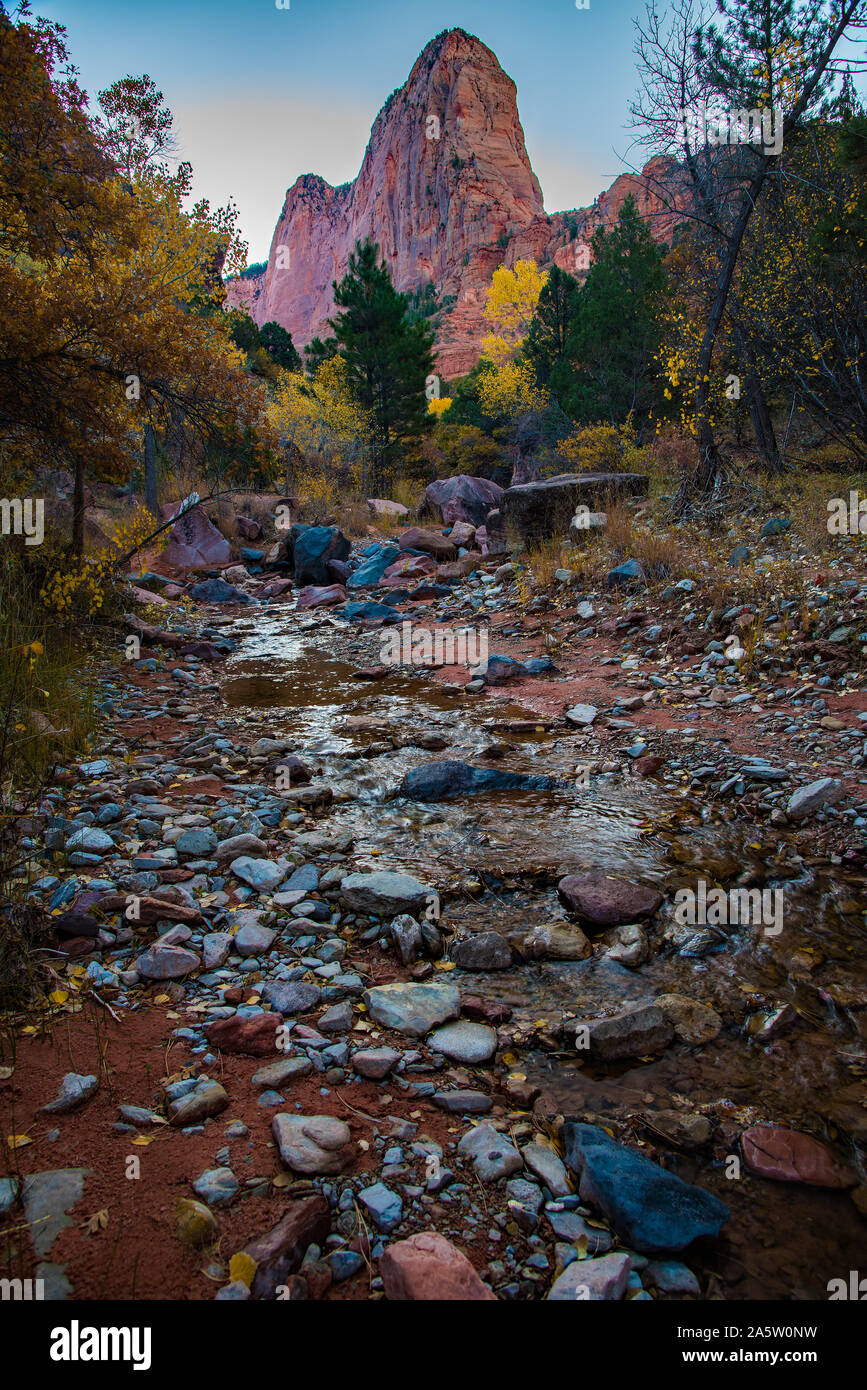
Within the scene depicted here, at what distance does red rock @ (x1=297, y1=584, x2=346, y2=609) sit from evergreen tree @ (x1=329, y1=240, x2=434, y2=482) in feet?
39.8

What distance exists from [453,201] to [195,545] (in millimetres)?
91615

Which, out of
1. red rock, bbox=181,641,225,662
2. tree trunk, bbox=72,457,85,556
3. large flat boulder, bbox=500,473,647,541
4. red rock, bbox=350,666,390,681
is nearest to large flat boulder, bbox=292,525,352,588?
large flat boulder, bbox=500,473,647,541

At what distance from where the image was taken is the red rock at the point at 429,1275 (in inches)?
57.8

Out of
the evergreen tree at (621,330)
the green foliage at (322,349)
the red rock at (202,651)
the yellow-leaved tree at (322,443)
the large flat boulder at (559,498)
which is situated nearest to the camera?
the red rock at (202,651)

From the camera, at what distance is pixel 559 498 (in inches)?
460

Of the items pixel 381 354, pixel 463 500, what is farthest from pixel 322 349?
pixel 463 500

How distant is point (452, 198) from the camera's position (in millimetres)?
85000

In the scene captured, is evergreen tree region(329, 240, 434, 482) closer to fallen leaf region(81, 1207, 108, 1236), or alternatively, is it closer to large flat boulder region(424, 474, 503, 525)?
large flat boulder region(424, 474, 503, 525)

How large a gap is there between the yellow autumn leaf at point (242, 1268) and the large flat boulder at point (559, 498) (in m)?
10.9

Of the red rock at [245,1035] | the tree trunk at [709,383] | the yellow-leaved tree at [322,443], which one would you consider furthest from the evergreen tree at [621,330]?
the red rock at [245,1035]

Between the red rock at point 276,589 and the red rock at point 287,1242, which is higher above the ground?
the red rock at point 276,589

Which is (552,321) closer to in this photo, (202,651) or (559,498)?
(559,498)

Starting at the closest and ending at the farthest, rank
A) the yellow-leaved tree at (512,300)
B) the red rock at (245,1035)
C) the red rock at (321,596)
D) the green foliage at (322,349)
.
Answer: the red rock at (245,1035)
the red rock at (321,596)
the green foliage at (322,349)
the yellow-leaved tree at (512,300)

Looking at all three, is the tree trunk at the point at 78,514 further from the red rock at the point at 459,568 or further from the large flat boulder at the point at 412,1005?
the large flat boulder at the point at 412,1005
